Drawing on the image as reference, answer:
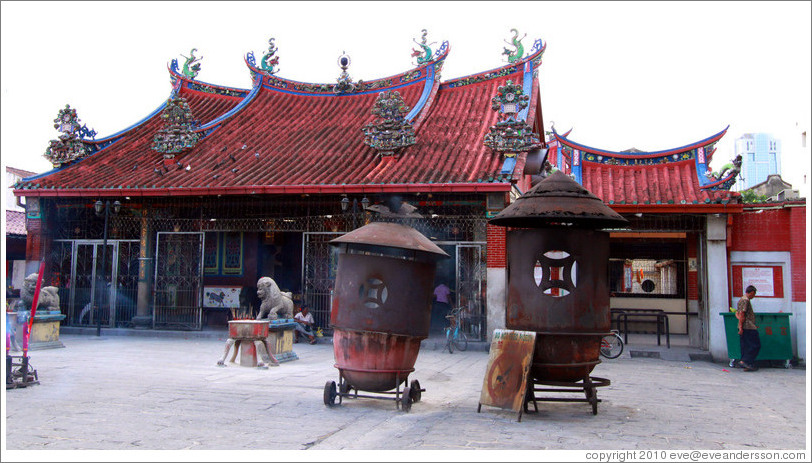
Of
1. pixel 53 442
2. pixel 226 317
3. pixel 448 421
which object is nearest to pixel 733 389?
pixel 448 421

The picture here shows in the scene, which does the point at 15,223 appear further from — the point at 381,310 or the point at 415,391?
the point at 415,391

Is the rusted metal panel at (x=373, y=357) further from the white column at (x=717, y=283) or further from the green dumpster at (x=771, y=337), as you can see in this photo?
the white column at (x=717, y=283)

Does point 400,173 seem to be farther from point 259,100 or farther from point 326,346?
point 259,100

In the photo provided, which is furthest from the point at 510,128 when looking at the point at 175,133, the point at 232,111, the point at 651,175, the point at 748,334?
the point at 175,133

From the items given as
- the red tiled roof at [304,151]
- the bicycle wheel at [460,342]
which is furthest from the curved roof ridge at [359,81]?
the bicycle wheel at [460,342]

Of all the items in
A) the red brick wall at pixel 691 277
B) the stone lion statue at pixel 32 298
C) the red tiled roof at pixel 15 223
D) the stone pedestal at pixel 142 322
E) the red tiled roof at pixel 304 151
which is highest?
the red tiled roof at pixel 304 151

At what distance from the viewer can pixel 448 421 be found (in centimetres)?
620

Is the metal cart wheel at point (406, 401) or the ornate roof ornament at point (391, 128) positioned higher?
the ornate roof ornament at point (391, 128)

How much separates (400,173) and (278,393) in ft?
22.8

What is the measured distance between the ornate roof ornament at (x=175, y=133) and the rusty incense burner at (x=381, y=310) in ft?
34.9

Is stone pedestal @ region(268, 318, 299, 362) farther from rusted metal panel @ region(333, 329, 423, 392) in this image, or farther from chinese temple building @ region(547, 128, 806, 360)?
chinese temple building @ region(547, 128, 806, 360)

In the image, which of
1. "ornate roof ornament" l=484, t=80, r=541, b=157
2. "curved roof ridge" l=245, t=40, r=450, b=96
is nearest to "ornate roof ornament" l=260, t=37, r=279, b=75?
"curved roof ridge" l=245, t=40, r=450, b=96

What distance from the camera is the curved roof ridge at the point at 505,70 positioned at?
15.9 metres

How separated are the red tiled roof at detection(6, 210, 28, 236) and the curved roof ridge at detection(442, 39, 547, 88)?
14913mm
